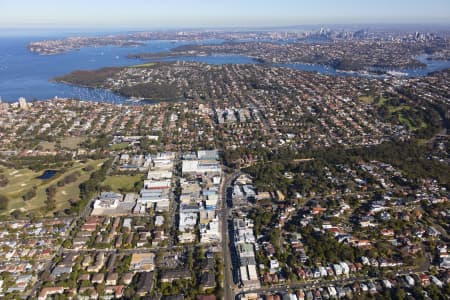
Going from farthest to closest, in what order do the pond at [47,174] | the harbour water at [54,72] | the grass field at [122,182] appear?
the harbour water at [54,72], the pond at [47,174], the grass field at [122,182]

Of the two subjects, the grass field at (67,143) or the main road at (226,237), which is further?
the grass field at (67,143)

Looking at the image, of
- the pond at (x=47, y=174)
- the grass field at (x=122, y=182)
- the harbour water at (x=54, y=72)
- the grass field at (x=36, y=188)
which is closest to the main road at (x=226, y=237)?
the grass field at (x=122, y=182)

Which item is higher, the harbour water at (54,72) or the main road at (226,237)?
the harbour water at (54,72)

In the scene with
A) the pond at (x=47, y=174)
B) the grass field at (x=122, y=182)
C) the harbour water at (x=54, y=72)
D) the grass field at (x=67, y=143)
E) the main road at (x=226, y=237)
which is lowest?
the main road at (x=226, y=237)

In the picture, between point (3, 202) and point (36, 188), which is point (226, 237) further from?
point (3, 202)

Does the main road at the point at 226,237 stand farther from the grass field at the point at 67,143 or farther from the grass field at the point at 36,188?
the grass field at the point at 67,143

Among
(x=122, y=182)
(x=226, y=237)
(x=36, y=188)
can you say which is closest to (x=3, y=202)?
(x=36, y=188)

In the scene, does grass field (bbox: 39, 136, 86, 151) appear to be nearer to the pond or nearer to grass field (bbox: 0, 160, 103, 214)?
grass field (bbox: 0, 160, 103, 214)
